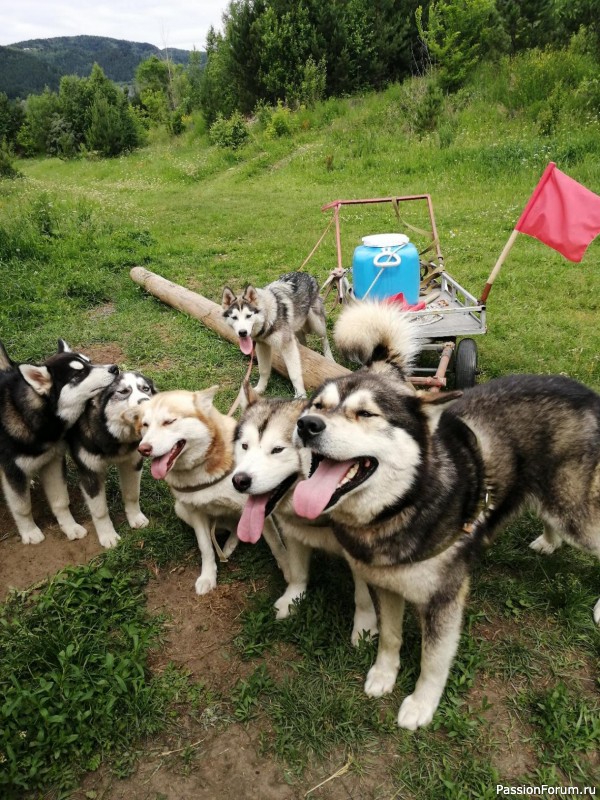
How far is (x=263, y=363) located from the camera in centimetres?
614

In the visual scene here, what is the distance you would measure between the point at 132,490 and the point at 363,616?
2031mm

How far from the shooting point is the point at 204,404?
3.35 metres

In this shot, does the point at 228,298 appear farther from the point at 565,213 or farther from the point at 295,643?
the point at 295,643

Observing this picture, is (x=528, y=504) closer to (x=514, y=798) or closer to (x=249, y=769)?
(x=514, y=798)

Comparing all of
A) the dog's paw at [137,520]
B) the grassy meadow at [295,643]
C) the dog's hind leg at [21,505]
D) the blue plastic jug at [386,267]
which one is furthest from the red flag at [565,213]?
the dog's hind leg at [21,505]

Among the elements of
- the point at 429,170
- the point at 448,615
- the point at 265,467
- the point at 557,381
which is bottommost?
the point at 448,615

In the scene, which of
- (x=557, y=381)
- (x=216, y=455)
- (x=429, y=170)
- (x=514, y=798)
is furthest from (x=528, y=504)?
(x=429, y=170)

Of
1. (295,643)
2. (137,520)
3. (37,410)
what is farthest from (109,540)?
(295,643)

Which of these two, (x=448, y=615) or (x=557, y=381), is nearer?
(x=448, y=615)

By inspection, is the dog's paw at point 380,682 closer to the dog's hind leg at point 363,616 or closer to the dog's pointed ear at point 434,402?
the dog's hind leg at point 363,616

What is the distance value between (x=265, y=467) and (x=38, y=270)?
325 inches

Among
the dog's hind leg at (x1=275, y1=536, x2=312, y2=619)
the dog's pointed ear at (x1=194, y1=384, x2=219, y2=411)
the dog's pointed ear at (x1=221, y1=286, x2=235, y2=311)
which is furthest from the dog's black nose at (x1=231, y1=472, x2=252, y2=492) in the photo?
the dog's pointed ear at (x1=221, y1=286, x2=235, y2=311)

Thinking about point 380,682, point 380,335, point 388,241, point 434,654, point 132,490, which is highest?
point 388,241

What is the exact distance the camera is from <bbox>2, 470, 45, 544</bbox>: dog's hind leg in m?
3.64
